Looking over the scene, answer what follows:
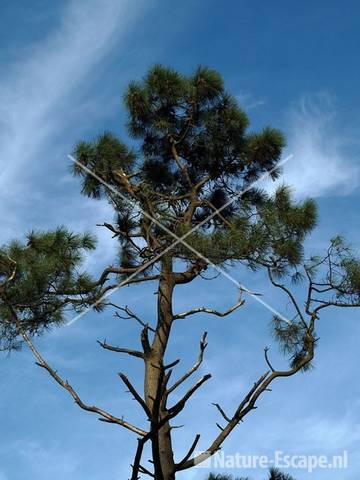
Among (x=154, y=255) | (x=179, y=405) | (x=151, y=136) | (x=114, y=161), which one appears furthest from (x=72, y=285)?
(x=179, y=405)

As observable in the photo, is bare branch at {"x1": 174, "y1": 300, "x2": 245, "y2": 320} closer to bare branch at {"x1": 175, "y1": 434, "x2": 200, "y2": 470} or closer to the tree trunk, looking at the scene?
the tree trunk

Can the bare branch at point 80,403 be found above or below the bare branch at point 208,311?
below

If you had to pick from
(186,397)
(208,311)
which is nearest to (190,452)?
(186,397)

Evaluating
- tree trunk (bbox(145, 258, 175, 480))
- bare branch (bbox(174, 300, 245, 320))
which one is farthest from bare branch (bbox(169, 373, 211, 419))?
bare branch (bbox(174, 300, 245, 320))

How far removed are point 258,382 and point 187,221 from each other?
1578 mm

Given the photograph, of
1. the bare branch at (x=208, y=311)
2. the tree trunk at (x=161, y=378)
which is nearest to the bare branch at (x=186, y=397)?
the tree trunk at (x=161, y=378)

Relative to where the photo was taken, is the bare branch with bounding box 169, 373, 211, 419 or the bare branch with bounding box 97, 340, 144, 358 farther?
the bare branch with bounding box 97, 340, 144, 358

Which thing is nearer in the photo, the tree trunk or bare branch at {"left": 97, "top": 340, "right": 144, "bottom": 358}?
the tree trunk

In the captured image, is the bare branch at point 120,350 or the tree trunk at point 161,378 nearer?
the tree trunk at point 161,378

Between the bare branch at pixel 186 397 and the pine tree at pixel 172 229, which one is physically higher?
the pine tree at pixel 172 229

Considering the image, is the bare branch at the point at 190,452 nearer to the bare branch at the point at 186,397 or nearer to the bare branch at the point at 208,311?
the bare branch at the point at 186,397

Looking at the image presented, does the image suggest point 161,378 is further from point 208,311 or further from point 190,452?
point 208,311

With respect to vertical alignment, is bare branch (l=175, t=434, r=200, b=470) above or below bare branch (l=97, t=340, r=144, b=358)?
below

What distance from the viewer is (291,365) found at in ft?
17.3
